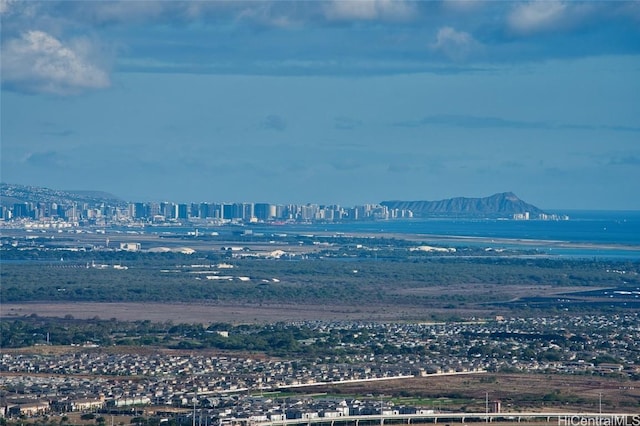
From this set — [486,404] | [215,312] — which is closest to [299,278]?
[215,312]

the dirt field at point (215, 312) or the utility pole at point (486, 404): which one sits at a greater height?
the dirt field at point (215, 312)

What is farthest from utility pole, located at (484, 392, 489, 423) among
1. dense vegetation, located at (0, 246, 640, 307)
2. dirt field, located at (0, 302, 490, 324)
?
dense vegetation, located at (0, 246, 640, 307)

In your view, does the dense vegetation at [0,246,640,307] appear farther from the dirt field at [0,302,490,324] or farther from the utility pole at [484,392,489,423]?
the utility pole at [484,392,489,423]

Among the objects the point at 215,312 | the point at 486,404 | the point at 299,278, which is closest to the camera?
the point at 486,404

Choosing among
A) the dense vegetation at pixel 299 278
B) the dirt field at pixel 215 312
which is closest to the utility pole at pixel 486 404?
the dirt field at pixel 215 312

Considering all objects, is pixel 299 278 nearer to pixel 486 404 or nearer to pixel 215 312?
pixel 215 312

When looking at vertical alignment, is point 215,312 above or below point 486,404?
above

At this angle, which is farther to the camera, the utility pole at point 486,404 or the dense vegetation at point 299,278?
the dense vegetation at point 299,278

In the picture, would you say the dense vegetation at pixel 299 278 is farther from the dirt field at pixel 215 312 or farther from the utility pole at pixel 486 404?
the utility pole at pixel 486 404

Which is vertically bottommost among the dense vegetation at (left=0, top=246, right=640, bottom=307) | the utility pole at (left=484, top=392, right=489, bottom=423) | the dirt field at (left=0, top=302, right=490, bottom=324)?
the utility pole at (left=484, top=392, right=489, bottom=423)

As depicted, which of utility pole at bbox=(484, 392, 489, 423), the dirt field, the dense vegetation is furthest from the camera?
the dense vegetation

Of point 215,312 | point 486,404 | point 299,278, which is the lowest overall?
point 486,404
